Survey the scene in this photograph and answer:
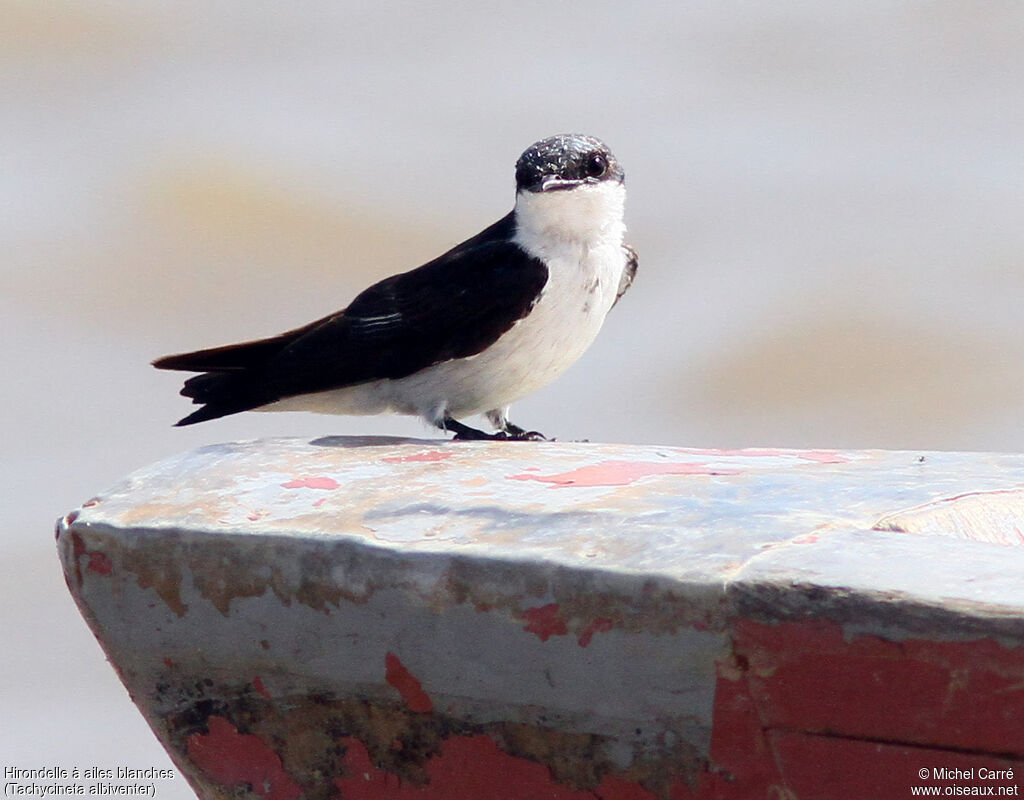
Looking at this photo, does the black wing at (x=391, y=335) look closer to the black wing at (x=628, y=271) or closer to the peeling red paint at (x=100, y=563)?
the black wing at (x=628, y=271)

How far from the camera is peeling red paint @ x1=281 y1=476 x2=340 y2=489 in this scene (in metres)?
2.15

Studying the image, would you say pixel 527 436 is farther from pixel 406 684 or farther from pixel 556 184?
pixel 406 684

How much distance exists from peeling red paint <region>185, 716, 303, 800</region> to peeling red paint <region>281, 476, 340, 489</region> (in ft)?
1.09

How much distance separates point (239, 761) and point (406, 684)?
0.38 meters

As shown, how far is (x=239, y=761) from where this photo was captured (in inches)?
83.1

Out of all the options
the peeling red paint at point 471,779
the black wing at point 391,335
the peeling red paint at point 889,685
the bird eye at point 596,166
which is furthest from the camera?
the bird eye at point 596,166

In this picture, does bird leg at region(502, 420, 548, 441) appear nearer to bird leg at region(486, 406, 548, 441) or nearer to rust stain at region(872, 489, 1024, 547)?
bird leg at region(486, 406, 548, 441)

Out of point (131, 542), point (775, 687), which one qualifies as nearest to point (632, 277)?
point (131, 542)

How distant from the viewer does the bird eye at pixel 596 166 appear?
3.17m

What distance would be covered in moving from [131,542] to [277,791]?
0.40m

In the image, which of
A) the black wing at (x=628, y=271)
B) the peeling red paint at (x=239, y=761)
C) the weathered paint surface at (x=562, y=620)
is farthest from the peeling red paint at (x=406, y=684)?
the black wing at (x=628, y=271)

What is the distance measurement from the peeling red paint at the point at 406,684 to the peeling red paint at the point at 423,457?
0.51 metres

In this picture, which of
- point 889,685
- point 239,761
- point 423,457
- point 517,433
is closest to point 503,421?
point 517,433

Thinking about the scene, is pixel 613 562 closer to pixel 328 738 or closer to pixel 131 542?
pixel 328 738
